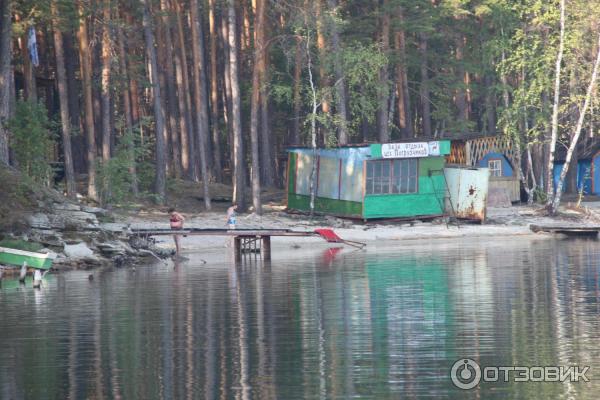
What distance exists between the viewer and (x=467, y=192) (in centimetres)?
4953

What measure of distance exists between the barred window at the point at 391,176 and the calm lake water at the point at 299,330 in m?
13.7

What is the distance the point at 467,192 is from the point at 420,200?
202 cm

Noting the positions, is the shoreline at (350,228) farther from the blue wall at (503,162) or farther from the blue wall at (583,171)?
the blue wall at (583,171)

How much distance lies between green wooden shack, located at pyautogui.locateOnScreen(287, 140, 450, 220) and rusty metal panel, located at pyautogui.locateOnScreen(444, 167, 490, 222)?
0.41 m

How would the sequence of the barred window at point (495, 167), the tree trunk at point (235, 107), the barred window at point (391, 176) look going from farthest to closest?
1. the barred window at point (495, 167)
2. the tree trunk at point (235, 107)
3. the barred window at point (391, 176)

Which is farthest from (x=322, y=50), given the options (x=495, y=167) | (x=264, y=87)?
(x=495, y=167)

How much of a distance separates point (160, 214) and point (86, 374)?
30.7 m

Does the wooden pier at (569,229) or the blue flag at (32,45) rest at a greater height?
the blue flag at (32,45)

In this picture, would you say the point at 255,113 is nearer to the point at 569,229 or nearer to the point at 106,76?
the point at 106,76

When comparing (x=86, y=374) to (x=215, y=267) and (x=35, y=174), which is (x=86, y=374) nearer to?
(x=215, y=267)

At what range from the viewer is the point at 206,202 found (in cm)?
5034

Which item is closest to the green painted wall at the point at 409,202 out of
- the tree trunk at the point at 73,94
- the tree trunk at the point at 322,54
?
the tree trunk at the point at 322,54

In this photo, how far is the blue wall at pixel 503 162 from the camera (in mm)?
56906

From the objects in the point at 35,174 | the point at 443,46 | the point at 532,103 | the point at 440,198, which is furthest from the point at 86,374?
the point at 443,46
